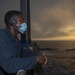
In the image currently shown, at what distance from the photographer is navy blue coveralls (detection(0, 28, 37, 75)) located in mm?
2346

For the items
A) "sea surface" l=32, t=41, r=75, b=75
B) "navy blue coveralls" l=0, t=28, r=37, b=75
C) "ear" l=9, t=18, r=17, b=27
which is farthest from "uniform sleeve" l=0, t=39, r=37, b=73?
"sea surface" l=32, t=41, r=75, b=75

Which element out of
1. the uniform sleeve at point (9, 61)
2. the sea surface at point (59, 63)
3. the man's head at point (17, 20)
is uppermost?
the man's head at point (17, 20)

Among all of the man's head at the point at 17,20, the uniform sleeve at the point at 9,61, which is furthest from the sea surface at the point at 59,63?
the uniform sleeve at the point at 9,61

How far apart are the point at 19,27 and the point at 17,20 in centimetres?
6

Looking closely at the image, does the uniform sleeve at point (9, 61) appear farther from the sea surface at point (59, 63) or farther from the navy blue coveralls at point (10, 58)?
the sea surface at point (59, 63)

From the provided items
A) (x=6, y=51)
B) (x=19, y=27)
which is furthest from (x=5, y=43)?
(x=19, y=27)

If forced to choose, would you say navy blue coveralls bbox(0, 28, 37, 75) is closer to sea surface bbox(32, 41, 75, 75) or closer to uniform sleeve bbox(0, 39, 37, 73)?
uniform sleeve bbox(0, 39, 37, 73)

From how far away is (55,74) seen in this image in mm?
10469

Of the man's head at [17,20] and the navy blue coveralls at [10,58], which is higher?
the man's head at [17,20]

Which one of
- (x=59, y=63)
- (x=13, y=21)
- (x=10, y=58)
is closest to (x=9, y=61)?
(x=10, y=58)

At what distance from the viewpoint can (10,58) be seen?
7.73 ft

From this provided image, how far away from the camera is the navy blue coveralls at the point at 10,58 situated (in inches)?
92.4

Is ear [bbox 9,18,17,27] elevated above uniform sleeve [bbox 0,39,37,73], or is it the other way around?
ear [bbox 9,18,17,27]

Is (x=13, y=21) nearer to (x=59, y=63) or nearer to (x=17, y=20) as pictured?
(x=17, y=20)
